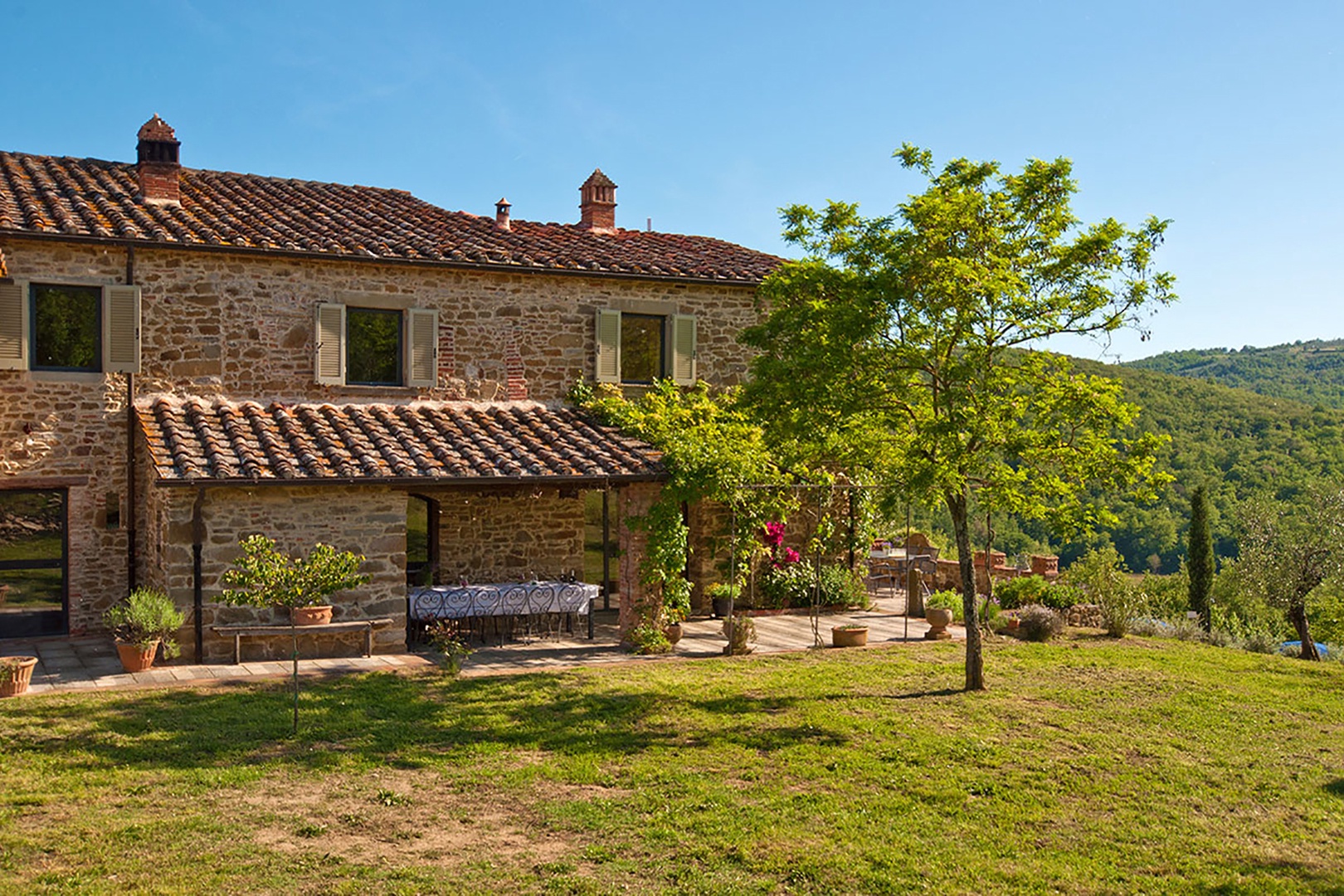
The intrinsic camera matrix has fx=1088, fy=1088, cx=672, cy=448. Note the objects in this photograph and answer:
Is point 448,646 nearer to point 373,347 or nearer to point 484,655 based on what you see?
point 484,655

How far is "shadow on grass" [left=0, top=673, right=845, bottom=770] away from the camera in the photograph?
9094mm

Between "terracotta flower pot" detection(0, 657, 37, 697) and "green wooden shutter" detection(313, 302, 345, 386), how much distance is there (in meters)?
5.51

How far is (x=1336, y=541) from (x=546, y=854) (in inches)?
706

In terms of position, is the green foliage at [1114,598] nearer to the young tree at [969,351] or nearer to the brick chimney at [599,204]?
the young tree at [969,351]

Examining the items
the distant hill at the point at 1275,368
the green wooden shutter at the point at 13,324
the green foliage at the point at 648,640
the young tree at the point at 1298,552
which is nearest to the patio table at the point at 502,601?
the green foliage at the point at 648,640

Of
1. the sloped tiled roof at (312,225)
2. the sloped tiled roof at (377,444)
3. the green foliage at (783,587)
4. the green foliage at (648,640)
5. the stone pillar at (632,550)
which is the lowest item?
the green foliage at (648,640)

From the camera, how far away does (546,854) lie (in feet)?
23.1

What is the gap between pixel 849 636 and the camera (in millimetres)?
14828

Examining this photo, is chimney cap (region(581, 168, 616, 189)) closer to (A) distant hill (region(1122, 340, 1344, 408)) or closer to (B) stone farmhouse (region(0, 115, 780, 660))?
(B) stone farmhouse (region(0, 115, 780, 660))

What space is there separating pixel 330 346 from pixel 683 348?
5538mm

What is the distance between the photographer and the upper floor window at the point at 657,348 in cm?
1758

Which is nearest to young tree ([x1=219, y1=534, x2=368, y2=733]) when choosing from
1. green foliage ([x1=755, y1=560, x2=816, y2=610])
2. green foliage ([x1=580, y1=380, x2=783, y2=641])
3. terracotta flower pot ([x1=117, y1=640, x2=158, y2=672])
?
terracotta flower pot ([x1=117, y1=640, x2=158, y2=672])

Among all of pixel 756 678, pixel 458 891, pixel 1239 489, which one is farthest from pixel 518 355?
pixel 1239 489

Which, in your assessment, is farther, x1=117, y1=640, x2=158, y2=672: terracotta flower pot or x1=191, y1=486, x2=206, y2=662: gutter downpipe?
x1=191, y1=486, x2=206, y2=662: gutter downpipe
